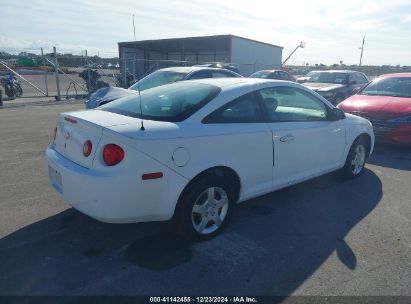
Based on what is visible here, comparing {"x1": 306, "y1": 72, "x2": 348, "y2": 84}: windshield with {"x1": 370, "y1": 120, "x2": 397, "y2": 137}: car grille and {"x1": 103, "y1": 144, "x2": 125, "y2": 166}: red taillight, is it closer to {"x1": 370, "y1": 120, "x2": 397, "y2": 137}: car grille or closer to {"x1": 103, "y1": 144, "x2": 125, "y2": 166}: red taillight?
{"x1": 370, "y1": 120, "x2": 397, "y2": 137}: car grille

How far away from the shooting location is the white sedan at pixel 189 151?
2.85 m

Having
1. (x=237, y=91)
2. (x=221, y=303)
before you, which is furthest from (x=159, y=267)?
(x=237, y=91)

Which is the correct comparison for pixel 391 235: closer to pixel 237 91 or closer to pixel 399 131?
pixel 237 91

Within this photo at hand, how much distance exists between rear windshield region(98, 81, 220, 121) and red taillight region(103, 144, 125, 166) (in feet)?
1.44

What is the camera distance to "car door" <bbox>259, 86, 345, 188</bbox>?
3.85m

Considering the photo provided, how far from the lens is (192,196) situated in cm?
313

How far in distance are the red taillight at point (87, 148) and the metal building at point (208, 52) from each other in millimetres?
23367

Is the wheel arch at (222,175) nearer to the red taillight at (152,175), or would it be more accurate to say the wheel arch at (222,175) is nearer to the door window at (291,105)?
the red taillight at (152,175)

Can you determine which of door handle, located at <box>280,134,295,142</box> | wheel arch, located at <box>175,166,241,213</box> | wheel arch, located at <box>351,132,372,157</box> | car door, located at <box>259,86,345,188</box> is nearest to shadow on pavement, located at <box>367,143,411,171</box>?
wheel arch, located at <box>351,132,372,157</box>

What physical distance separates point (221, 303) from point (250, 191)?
138 cm

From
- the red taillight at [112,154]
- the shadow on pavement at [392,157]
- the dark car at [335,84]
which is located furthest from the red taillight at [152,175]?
the dark car at [335,84]

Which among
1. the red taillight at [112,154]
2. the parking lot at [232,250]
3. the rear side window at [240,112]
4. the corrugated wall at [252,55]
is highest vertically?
the corrugated wall at [252,55]

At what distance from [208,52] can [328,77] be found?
24.1 meters

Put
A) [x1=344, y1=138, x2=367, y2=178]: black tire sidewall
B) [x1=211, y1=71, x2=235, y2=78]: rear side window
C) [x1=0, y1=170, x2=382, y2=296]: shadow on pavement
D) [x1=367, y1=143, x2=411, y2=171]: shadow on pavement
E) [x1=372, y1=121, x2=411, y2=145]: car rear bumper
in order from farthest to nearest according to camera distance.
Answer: [x1=211, y1=71, x2=235, y2=78]: rear side window
[x1=372, y1=121, x2=411, y2=145]: car rear bumper
[x1=367, y1=143, x2=411, y2=171]: shadow on pavement
[x1=344, y1=138, x2=367, y2=178]: black tire sidewall
[x1=0, y1=170, x2=382, y2=296]: shadow on pavement
